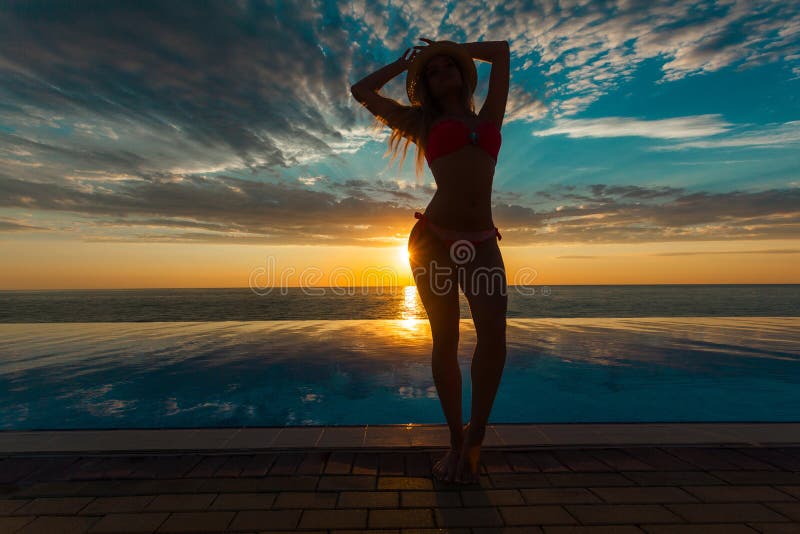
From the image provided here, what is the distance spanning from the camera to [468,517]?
1.81 m

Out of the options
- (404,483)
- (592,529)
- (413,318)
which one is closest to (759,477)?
(592,529)

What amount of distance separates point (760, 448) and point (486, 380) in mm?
1820

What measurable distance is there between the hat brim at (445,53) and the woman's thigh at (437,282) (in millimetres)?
850

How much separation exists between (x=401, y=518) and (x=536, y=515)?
591 millimetres

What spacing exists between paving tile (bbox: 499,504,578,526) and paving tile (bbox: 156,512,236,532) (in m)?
1.20

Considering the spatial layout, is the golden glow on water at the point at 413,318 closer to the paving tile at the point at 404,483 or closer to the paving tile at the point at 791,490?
the paving tile at the point at 404,483

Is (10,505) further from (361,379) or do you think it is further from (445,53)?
(361,379)

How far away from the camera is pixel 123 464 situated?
2361 mm

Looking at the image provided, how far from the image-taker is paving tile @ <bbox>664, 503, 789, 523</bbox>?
69.9 inches

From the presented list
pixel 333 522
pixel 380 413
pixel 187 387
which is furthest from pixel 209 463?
pixel 187 387

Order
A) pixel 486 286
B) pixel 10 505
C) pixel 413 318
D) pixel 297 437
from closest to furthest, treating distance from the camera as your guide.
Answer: pixel 10 505 < pixel 486 286 < pixel 297 437 < pixel 413 318

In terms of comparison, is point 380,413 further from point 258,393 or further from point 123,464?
point 123,464

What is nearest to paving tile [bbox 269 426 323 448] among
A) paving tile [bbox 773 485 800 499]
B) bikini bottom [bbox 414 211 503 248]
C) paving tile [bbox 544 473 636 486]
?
paving tile [bbox 544 473 636 486]

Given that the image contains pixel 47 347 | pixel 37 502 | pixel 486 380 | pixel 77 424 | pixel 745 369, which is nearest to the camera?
pixel 37 502
